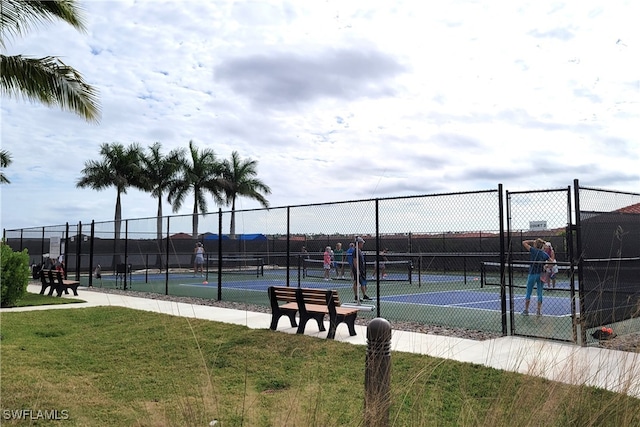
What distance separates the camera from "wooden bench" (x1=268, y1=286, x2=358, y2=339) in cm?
859

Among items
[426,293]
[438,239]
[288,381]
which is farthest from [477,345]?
[438,239]

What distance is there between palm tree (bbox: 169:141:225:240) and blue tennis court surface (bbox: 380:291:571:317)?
29.9m

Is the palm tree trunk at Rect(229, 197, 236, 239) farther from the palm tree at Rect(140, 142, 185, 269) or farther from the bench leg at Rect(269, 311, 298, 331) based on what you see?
the bench leg at Rect(269, 311, 298, 331)

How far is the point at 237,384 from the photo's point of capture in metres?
5.88

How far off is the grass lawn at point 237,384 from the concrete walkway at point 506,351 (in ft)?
0.41

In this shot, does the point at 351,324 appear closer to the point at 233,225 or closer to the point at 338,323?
the point at 338,323

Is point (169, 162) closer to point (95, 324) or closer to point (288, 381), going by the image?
point (95, 324)

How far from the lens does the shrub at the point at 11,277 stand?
13207mm

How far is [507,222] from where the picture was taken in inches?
359

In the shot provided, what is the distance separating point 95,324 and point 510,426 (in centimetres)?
912

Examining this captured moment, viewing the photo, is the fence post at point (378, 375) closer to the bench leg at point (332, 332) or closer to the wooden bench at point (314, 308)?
the wooden bench at point (314, 308)

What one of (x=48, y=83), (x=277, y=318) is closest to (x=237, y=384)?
(x=277, y=318)

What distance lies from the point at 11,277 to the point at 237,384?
1007cm

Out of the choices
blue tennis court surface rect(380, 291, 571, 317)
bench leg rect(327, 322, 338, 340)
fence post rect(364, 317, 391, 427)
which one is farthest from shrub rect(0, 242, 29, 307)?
fence post rect(364, 317, 391, 427)
